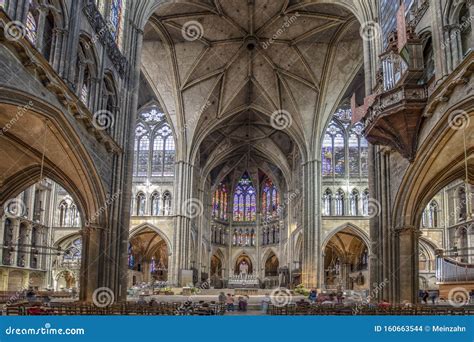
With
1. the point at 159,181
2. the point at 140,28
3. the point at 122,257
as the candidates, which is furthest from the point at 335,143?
the point at 122,257

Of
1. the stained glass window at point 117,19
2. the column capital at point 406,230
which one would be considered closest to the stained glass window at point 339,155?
the column capital at point 406,230

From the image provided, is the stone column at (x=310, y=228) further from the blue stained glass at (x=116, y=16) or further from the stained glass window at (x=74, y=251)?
the blue stained glass at (x=116, y=16)

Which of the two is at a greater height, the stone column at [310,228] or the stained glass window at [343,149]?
the stained glass window at [343,149]

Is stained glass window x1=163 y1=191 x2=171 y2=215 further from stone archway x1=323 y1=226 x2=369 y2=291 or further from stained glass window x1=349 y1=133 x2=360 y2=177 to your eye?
stained glass window x1=349 y1=133 x2=360 y2=177

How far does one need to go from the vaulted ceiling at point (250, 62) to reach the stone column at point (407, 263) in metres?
18.5

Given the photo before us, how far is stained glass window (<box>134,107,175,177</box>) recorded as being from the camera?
145 feet

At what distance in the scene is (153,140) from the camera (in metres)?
44.7

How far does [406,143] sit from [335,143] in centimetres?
2466

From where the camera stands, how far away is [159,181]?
43.8 meters

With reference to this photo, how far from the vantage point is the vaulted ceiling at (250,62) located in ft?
113

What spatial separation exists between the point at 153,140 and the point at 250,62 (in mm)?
11772

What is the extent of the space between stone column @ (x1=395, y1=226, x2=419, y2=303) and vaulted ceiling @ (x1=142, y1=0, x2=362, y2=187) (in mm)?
18470

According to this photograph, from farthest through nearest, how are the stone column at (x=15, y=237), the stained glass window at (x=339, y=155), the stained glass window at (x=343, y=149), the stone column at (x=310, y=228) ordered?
1. the stained glass window at (x=339, y=155)
2. the stained glass window at (x=343, y=149)
3. the stone column at (x=310, y=228)
4. the stone column at (x=15, y=237)

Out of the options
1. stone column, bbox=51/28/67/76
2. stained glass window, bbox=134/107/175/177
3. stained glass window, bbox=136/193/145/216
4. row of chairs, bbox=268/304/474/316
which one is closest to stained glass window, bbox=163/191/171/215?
stained glass window, bbox=136/193/145/216
